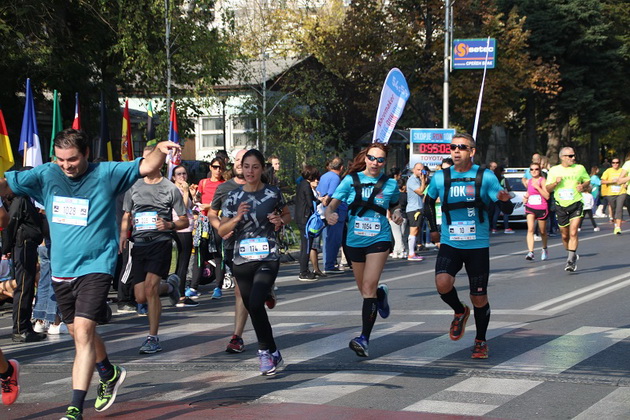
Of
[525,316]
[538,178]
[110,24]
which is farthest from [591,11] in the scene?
[525,316]

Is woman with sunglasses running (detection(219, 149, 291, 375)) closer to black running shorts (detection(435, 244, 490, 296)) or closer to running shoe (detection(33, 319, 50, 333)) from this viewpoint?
black running shorts (detection(435, 244, 490, 296))

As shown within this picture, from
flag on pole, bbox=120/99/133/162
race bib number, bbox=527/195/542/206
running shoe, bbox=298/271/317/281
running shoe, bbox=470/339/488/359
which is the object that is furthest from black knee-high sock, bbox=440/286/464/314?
flag on pole, bbox=120/99/133/162

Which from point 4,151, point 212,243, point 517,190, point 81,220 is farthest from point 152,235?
point 517,190

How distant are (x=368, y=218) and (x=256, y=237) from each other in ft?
3.71

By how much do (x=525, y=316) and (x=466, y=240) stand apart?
8.95 ft

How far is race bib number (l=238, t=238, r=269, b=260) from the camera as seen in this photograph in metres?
7.84

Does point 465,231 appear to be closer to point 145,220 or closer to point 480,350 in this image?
point 480,350

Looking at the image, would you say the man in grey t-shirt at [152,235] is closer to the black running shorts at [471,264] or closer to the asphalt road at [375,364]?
the asphalt road at [375,364]

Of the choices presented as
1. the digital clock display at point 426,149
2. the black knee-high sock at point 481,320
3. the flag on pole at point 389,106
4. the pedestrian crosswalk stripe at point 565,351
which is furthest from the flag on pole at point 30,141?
the digital clock display at point 426,149

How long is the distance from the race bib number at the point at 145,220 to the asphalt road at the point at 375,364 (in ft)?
3.82

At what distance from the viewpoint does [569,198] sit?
1530cm

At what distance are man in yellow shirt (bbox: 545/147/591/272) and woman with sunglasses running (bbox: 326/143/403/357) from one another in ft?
23.3

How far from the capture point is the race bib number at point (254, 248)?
7.84 m

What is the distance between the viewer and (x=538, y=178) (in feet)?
57.4
